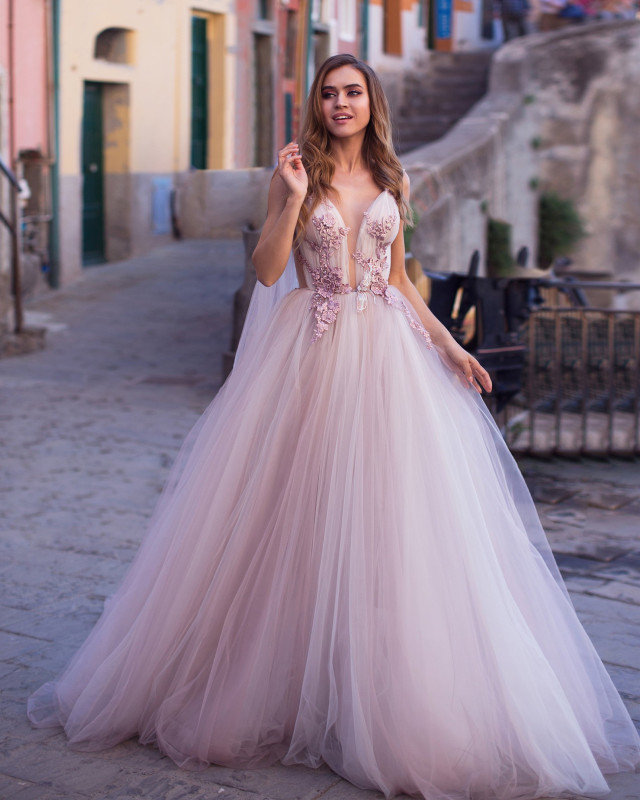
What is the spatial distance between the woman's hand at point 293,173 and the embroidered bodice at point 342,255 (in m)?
0.13

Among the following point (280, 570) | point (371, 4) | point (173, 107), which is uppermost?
point (371, 4)

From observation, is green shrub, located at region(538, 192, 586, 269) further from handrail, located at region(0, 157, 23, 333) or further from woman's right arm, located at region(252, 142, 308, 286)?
woman's right arm, located at region(252, 142, 308, 286)

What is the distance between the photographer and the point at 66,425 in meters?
7.53

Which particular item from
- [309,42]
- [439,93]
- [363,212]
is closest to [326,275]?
[363,212]

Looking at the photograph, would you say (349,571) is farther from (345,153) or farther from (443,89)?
(443,89)

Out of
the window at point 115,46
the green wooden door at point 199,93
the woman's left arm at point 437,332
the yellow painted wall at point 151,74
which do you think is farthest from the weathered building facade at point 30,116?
the woman's left arm at point 437,332

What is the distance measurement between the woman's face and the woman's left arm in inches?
9.0

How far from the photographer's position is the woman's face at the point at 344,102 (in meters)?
3.24

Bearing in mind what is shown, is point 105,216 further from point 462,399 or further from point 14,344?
point 462,399

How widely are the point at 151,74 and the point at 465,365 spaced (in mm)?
11562

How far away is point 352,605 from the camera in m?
2.94

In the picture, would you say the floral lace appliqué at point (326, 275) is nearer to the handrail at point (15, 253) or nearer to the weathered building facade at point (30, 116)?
the handrail at point (15, 253)

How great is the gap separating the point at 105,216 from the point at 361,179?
36.3 feet

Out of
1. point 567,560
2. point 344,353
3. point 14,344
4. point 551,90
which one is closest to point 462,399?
point 344,353
